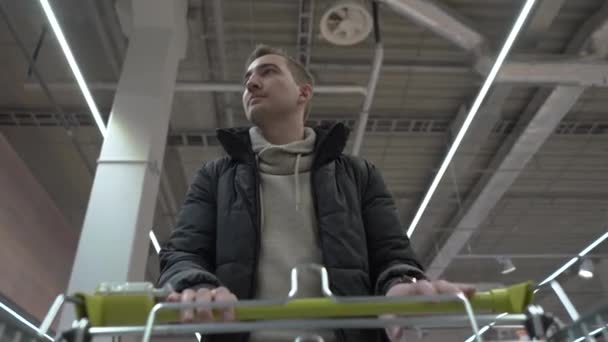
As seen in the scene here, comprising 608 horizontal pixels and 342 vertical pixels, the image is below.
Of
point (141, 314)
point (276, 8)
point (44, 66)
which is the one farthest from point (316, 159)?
point (44, 66)

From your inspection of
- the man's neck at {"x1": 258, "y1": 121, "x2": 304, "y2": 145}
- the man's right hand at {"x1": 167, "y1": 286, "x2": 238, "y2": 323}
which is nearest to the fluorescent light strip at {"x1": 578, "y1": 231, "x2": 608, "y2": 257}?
the man's neck at {"x1": 258, "y1": 121, "x2": 304, "y2": 145}

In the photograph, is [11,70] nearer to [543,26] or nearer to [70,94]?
[70,94]

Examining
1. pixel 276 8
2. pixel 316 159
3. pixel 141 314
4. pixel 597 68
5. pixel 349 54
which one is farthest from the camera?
pixel 349 54

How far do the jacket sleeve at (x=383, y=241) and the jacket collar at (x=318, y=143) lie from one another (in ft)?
0.41

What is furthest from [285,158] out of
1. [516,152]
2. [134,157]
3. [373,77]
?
[516,152]

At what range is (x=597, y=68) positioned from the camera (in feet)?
13.4

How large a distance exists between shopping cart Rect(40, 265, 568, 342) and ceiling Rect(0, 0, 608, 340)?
3316 mm

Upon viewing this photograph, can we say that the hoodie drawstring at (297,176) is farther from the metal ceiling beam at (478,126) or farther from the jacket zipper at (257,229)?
the metal ceiling beam at (478,126)

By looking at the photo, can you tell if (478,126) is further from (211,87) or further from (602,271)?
(602,271)

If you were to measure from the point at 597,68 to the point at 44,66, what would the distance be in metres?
4.85

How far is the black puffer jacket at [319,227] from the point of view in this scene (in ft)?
3.43

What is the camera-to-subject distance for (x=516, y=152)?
223 inches

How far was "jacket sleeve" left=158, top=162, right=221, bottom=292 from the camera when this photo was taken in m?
0.91

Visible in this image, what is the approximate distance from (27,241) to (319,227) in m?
4.59
